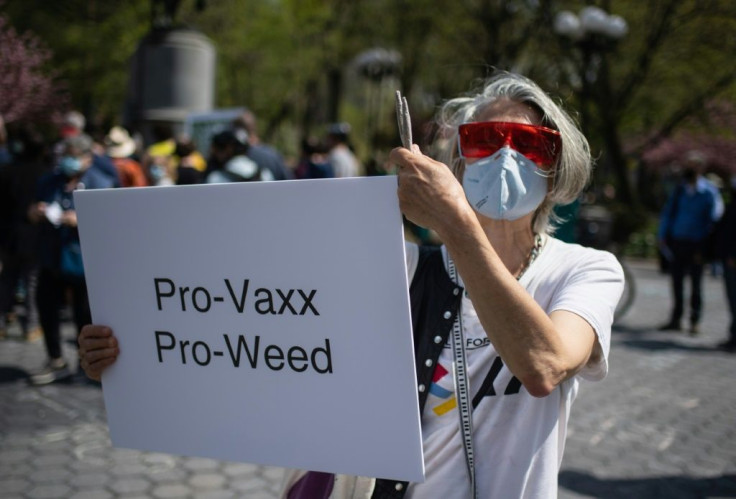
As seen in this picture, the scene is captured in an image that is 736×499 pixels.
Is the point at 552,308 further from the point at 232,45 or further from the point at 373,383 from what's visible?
the point at 232,45

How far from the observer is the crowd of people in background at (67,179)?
5.27 meters

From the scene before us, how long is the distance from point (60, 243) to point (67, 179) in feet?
1.78

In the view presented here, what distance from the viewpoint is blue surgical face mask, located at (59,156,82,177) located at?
5.32 meters

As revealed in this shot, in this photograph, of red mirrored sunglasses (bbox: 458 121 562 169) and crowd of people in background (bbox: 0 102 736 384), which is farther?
crowd of people in background (bbox: 0 102 736 384)

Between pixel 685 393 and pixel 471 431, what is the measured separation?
16.3 feet

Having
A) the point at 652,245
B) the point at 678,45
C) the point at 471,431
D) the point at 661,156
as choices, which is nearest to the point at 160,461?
the point at 471,431

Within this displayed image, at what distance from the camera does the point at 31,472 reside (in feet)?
12.2

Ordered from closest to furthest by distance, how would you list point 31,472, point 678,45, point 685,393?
point 31,472 → point 685,393 → point 678,45

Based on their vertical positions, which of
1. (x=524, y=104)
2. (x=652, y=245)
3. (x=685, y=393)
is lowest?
(x=652, y=245)

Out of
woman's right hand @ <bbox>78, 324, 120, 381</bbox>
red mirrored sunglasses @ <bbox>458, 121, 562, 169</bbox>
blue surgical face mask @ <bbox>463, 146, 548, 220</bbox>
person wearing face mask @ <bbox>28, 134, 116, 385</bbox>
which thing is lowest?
person wearing face mask @ <bbox>28, 134, 116, 385</bbox>

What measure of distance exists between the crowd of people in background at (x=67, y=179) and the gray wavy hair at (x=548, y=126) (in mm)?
3591

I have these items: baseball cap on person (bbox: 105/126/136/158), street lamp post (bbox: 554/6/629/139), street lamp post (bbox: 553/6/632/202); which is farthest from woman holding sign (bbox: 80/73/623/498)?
street lamp post (bbox: 554/6/629/139)

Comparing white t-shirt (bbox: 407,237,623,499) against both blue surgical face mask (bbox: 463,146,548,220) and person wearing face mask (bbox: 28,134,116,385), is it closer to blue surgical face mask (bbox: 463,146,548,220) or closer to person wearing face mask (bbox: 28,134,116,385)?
blue surgical face mask (bbox: 463,146,548,220)

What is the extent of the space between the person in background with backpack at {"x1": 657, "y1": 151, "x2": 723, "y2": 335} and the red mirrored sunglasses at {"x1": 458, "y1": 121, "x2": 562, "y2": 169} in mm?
7114
